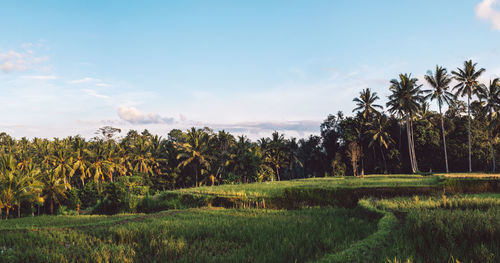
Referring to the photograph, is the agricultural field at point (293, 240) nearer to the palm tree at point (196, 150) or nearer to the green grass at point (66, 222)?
the green grass at point (66, 222)

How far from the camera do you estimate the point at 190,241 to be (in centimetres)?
803

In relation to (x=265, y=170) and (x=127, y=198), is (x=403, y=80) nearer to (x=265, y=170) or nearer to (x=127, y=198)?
(x=265, y=170)

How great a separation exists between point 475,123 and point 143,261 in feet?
165

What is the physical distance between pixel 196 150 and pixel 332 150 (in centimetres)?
2324

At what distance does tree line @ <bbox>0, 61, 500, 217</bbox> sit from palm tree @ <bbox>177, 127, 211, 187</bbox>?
0.14m

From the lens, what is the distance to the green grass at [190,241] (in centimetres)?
649

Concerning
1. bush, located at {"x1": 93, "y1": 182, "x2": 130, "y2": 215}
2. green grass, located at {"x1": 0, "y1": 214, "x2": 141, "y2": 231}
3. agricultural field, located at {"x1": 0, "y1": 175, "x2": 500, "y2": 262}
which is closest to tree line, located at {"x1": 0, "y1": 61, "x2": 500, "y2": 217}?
bush, located at {"x1": 93, "y1": 182, "x2": 130, "y2": 215}

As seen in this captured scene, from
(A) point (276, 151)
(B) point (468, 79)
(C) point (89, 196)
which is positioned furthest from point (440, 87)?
(C) point (89, 196)

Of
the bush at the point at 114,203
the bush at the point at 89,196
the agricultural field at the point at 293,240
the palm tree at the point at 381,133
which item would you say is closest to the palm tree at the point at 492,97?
the palm tree at the point at 381,133

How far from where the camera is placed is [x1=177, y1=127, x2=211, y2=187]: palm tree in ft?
129

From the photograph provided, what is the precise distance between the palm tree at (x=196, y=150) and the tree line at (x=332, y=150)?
0.45ft

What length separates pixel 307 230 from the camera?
8852 millimetres

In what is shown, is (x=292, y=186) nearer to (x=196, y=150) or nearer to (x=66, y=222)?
(x=66, y=222)

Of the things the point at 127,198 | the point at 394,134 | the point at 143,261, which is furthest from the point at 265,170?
the point at 143,261
